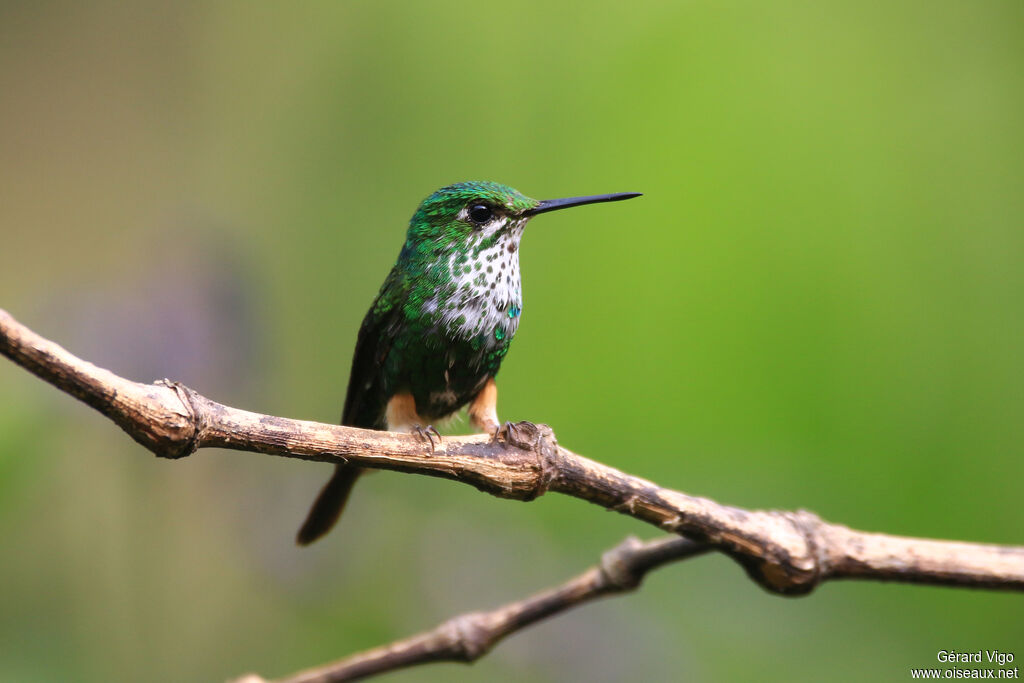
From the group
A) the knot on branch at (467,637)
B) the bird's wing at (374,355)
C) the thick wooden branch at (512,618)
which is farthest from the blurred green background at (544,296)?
the knot on branch at (467,637)

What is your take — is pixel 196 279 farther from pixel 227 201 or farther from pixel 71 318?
pixel 227 201

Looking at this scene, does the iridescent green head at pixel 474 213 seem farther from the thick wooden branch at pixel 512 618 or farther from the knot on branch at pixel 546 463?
the thick wooden branch at pixel 512 618

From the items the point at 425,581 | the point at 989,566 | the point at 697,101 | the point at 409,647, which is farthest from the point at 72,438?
the point at 697,101

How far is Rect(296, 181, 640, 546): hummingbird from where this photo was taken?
8.03 ft

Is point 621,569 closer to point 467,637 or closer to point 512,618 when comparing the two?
point 512,618

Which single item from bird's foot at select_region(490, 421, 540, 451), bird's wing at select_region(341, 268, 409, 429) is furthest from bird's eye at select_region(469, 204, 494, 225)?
bird's foot at select_region(490, 421, 540, 451)

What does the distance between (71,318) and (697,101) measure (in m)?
3.16

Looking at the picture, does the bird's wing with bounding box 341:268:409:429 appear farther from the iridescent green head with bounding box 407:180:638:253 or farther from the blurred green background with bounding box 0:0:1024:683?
the blurred green background with bounding box 0:0:1024:683

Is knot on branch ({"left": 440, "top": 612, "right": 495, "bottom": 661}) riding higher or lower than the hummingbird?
lower

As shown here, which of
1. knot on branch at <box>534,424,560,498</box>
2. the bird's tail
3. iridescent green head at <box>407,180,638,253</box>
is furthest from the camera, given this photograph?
the bird's tail

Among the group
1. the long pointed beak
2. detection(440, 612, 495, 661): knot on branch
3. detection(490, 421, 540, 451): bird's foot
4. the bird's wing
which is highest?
the long pointed beak

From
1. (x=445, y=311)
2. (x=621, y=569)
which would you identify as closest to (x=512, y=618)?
(x=621, y=569)

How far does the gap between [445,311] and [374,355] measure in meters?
0.34

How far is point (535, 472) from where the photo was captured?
190 centimetres
